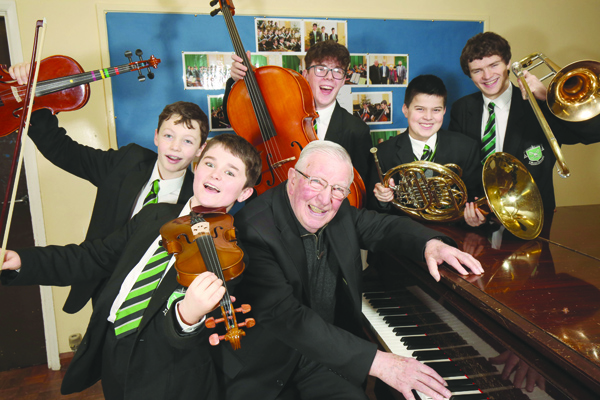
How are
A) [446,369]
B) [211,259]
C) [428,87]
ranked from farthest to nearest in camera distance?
[428,87]
[446,369]
[211,259]

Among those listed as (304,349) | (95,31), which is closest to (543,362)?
(304,349)

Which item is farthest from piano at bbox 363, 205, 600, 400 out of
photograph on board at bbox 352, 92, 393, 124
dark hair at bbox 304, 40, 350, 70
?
photograph on board at bbox 352, 92, 393, 124

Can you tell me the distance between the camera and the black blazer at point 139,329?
1.46 metres

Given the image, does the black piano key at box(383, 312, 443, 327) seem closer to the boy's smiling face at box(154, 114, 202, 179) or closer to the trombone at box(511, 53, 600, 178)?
the trombone at box(511, 53, 600, 178)

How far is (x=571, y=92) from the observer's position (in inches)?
84.2

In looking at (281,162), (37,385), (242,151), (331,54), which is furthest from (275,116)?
(37,385)

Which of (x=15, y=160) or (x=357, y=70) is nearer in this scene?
(x=15, y=160)

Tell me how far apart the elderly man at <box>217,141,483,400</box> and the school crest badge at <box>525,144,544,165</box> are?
1.16m

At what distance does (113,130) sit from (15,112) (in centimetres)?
104

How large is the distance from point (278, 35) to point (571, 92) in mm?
2091

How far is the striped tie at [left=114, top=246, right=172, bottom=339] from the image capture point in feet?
5.15

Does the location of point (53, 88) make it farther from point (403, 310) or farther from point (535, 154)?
point (535, 154)

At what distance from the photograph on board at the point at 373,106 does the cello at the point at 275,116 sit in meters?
1.07

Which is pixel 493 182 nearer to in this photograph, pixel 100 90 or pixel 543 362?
pixel 543 362
